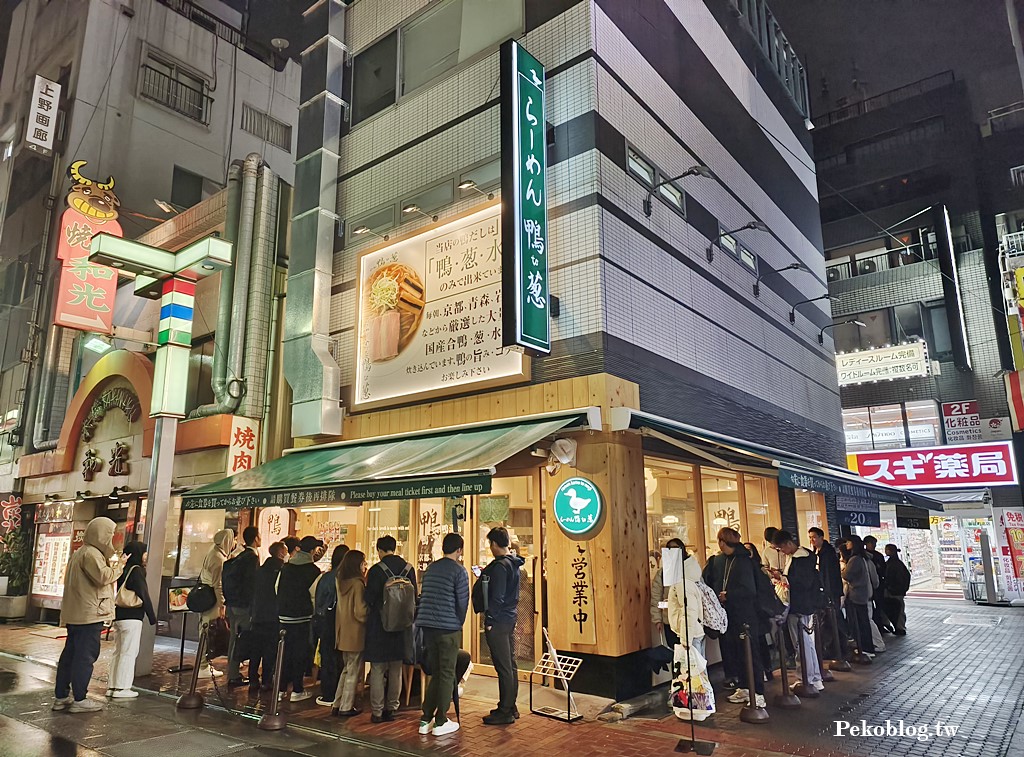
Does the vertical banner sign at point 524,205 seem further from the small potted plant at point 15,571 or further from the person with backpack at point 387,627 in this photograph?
the small potted plant at point 15,571

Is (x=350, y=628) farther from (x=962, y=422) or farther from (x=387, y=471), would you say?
(x=962, y=422)

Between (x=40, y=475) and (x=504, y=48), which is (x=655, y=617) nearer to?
(x=504, y=48)

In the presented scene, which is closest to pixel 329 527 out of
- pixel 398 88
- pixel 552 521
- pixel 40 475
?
pixel 552 521

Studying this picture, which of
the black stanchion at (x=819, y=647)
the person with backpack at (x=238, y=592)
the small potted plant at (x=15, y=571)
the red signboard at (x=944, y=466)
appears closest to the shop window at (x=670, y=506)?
the black stanchion at (x=819, y=647)

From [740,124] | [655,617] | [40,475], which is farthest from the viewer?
[40,475]

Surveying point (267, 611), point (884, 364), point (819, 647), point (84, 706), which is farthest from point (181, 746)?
point (884, 364)

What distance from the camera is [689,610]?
24.8 ft

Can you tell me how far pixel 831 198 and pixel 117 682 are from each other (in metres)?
27.6

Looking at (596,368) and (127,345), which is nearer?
(596,368)

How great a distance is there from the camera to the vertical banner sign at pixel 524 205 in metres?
8.56

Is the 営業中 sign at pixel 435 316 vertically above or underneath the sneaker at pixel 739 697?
above

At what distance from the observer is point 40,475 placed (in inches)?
704

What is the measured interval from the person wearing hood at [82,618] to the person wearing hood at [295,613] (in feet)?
6.59

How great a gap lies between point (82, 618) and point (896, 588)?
1432 cm
